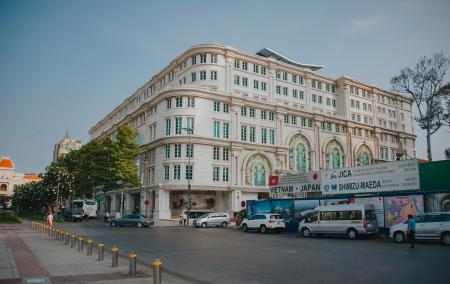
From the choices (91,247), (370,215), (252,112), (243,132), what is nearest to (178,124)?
(243,132)

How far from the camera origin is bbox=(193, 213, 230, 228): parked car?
41.2 m

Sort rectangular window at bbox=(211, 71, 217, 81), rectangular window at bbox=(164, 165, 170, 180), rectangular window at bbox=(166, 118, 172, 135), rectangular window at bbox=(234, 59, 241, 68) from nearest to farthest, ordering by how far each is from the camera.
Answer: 1. rectangular window at bbox=(164, 165, 170, 180)
2. rectangular window at bbox=(166, 118, 172, 135)
3. rectangular window at bbox=(211, 71, 217, 81)
4. rectangular window at bbox=(234, 59, 241, 68)

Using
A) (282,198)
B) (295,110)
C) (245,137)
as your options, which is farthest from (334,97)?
(282,198)

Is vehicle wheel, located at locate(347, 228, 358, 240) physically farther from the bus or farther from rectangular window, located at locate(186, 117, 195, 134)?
the bus

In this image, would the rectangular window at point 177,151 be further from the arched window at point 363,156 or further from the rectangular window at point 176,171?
the arched window at point 363,156

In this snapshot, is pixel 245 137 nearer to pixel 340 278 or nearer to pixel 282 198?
pixel 282 198

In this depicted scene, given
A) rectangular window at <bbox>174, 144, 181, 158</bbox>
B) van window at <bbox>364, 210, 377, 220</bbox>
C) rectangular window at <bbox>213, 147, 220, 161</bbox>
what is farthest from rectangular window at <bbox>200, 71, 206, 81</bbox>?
van window at <bbox>364, 210, 377, 220</bbox>

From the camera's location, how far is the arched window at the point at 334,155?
66.2 metres

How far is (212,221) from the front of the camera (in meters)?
41.6

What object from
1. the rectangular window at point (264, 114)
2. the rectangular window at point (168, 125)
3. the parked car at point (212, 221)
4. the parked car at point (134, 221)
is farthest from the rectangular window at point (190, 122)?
the parked car at point (134, 221)

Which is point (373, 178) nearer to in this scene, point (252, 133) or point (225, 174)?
point (225, 174)

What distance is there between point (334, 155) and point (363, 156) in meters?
8.50

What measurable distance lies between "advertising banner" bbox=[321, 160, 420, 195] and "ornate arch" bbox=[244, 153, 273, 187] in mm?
23911

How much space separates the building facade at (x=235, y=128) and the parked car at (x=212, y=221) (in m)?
8.59
